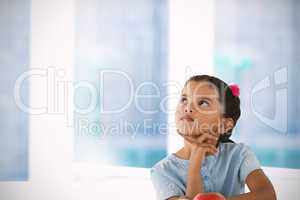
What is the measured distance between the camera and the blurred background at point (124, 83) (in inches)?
69.2

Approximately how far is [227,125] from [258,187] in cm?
26

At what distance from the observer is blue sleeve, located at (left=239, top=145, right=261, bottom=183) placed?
1.61 m

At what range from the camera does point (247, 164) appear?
161cm

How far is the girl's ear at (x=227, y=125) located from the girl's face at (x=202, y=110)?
0.02 meters

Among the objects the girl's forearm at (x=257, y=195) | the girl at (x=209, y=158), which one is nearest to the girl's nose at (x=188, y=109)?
the girl at (x=209, y=158)

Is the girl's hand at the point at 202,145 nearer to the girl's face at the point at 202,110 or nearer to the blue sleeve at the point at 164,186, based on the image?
the girl's face at the point at 202,110

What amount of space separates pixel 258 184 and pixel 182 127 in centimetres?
36

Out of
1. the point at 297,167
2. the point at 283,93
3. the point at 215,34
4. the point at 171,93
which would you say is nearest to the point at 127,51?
the point at 171,93

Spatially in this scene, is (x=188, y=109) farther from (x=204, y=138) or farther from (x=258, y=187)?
(x=258, y=187)

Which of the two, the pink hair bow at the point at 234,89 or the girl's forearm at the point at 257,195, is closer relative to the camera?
the girl's forearm at the point at 257,195

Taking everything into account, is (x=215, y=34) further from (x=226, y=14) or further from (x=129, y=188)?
(x=129, y=188)

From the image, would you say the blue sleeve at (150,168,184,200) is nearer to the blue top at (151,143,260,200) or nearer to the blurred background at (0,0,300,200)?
the blue top at (151,143,260,200)

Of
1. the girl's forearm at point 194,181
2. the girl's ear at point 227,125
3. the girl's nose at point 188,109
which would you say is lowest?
the girl's forearm at point 194,181

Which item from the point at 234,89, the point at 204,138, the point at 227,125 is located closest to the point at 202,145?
the point at 204,138
